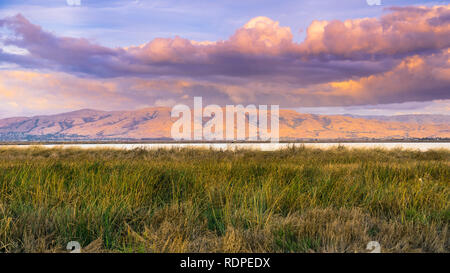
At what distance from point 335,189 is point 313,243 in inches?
102

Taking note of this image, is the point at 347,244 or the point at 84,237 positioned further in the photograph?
the point at 84,237

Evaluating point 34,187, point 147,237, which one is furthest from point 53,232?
point 34,187

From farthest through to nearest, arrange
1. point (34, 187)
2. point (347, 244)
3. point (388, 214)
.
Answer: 1. point (34, 187)
2. point (388, 214)
3. point (347, 244)

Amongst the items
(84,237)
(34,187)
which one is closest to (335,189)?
(84,237)

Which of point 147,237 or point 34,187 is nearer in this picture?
point 147,237

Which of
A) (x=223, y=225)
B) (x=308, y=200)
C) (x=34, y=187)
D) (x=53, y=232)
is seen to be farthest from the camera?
(x=34, y=187)
